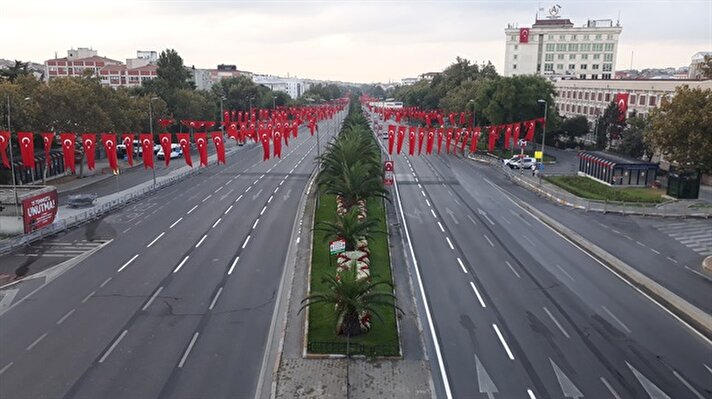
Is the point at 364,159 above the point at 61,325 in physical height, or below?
above

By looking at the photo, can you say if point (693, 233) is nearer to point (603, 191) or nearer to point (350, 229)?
point (603, 191)

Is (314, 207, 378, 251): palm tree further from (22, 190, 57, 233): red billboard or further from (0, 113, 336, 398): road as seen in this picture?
(22, 190, 57, 233): red billboard

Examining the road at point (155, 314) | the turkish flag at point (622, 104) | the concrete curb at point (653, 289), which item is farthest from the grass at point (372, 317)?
the turkish flag at point (622, 104)

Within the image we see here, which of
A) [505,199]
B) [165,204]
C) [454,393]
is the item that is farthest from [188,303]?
[505,199]

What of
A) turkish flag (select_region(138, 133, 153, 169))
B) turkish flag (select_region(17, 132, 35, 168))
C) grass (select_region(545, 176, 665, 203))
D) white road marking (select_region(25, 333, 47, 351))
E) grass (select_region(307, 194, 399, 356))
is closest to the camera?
white road marking (select_region(25, 333, 47, 351))

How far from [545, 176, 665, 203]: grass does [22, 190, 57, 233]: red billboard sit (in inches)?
1739

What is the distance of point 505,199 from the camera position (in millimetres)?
53656

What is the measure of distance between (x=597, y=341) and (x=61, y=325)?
883 inches

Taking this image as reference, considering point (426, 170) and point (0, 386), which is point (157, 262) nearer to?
point (0, 386)

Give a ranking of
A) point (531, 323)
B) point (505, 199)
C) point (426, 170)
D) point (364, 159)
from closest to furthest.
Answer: point (531, 323) → point (364, 159) → point (505, 199) → point (426, 170)

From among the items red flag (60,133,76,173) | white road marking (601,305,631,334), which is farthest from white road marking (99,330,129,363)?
red flag (60,133,76,173)

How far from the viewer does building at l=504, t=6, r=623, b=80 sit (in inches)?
5300

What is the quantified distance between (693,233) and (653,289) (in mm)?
15411

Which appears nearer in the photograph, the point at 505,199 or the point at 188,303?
the point at 188,303
